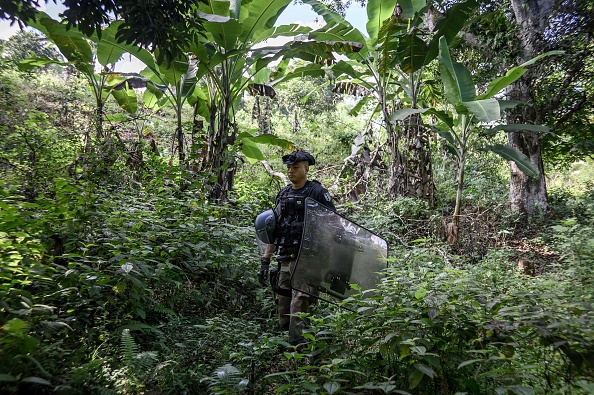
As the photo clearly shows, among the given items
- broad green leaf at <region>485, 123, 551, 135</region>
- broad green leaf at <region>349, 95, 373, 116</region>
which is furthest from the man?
broad green leaf at <region>349, 95, 373, 116</region>

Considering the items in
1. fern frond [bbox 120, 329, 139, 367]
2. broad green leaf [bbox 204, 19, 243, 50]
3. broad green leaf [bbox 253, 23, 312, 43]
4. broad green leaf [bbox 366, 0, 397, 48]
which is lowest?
fern frond [bbox 120, 329, 139, 367]

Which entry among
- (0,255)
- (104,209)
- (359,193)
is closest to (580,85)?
(359,193)

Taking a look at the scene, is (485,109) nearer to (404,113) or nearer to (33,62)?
(404,113)

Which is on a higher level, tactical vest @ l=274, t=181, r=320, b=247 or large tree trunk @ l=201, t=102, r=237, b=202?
large tree trunk @ l=201, t=102, r=237, b=202

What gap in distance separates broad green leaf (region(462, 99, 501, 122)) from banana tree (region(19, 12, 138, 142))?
5.48 meters

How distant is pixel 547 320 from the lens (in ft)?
6.91

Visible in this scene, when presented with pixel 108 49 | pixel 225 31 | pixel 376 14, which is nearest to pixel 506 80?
pixel 376 14

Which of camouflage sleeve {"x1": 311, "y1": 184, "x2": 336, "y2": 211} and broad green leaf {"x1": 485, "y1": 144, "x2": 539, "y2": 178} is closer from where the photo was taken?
camouflage sleeve {"x1": 311, "y1": 184, "x2": 336, "y2": 211}

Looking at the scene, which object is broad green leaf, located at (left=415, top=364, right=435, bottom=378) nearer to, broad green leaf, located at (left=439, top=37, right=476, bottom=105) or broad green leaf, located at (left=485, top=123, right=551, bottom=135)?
broad green leaf, located at (left=439, top=37, right=476, bottom=105)

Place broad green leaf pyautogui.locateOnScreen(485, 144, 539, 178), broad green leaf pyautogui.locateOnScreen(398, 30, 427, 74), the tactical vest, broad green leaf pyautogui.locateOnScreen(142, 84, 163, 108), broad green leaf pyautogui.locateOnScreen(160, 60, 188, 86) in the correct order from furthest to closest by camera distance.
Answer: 1. broad green leaf pyautogui.locateOnScreen(142, 84, 163, 108)
2. broad green leaf pyautogui.locateOnScreen(398, 30, 427, 74)
3. broad green leaf pyautogui.locateOnScreen(485, 144, 539, 178)
4. broad green leaf pyautogui.locateOnScreen(160, 60, 188, 86)
5. the tactical vest

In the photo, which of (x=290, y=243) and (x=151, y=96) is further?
(x=151, y=96)

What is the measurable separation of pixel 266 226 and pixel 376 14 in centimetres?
537

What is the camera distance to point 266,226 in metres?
3.95

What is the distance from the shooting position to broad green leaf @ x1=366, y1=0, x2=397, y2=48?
7234mm
